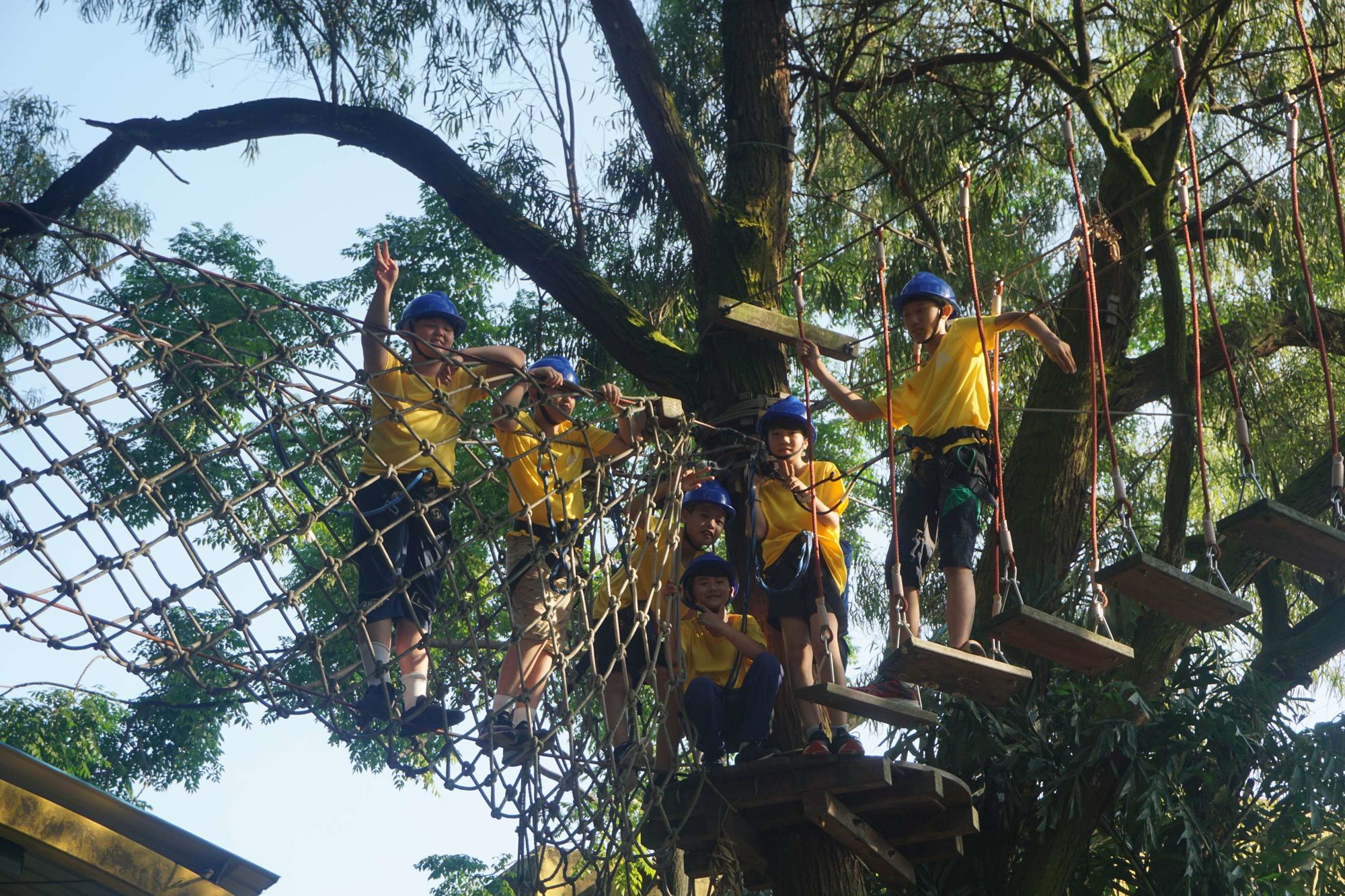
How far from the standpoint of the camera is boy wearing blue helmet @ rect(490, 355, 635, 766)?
4.53 m

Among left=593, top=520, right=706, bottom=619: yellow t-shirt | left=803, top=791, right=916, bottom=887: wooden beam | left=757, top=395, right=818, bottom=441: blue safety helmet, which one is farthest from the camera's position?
left=757, top=395, right=818, bottom=441: blue safety helmet

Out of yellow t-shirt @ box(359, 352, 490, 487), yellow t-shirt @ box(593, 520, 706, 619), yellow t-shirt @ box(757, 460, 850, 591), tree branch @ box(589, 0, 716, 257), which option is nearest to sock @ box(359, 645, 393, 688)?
yellow t-shirt @ box(359, 352, 490, 487)

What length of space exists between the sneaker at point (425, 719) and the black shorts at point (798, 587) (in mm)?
1148

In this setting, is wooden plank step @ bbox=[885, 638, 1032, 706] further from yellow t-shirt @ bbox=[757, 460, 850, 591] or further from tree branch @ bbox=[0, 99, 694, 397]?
tree branch @ bbox=[0, 99, 694, 397]

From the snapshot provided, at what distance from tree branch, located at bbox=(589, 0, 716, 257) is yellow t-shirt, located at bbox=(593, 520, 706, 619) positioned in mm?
1692

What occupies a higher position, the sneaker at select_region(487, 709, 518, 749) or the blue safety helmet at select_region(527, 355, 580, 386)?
the blue safety helmet at select_region(527, 355, 580, 386)

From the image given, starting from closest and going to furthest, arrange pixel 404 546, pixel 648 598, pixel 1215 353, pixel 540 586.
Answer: pixel 404 546
pixel 540 586
pixel 648 598
pixel 1215 353

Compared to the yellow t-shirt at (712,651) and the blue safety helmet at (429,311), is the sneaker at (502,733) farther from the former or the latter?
the blue safety helmet at (429,311)

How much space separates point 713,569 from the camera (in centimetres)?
494

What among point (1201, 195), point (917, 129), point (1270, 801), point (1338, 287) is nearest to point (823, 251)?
point (917, 129)

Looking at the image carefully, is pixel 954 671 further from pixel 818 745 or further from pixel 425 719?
pixel 425 719

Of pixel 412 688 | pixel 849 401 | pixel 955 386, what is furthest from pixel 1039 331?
pixel 412 688

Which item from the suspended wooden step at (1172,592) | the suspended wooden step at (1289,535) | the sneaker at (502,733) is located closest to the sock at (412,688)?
the sneaker at (502,733)

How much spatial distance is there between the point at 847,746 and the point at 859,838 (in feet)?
1.47
